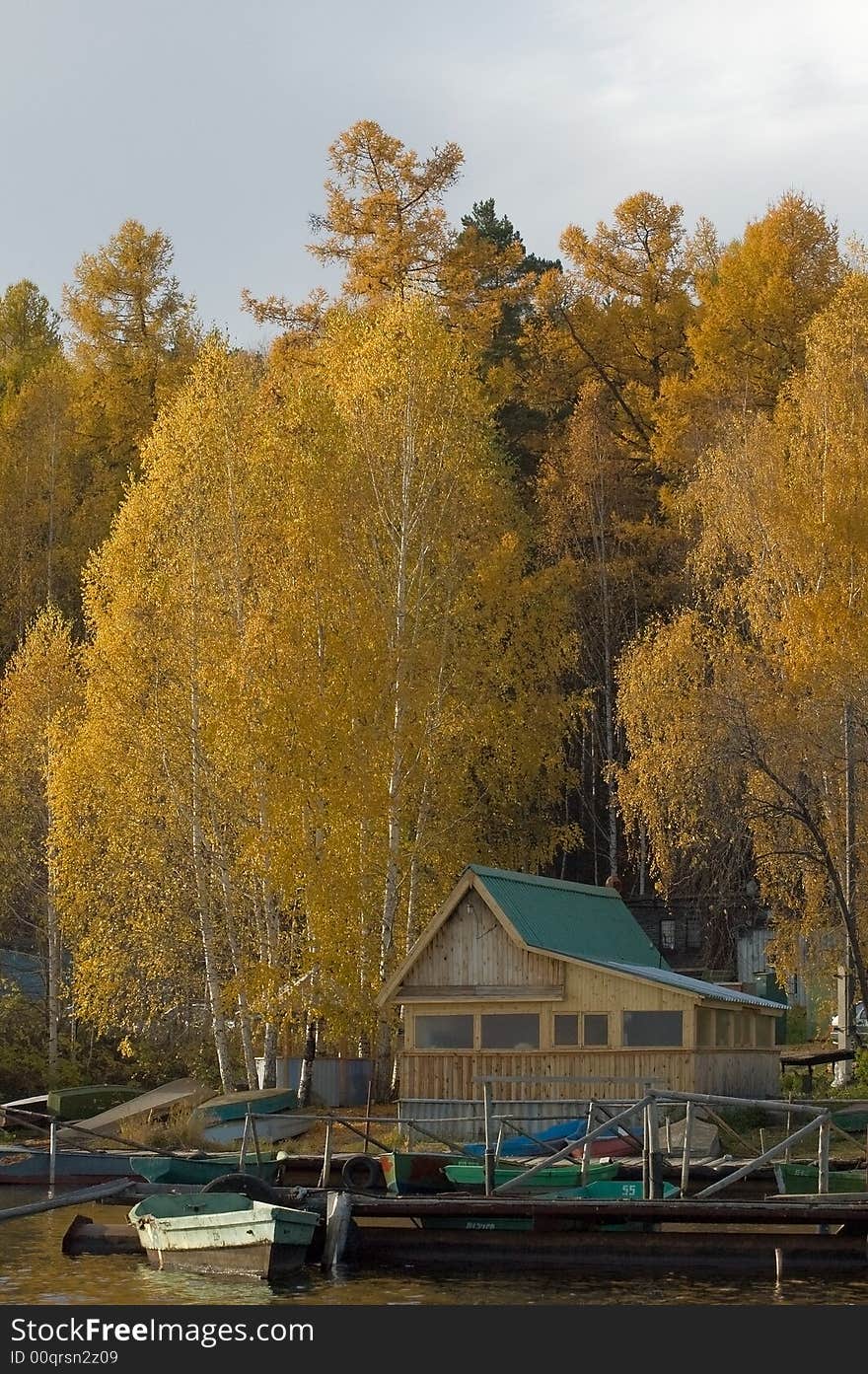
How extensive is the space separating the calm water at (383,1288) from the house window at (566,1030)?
9.84m

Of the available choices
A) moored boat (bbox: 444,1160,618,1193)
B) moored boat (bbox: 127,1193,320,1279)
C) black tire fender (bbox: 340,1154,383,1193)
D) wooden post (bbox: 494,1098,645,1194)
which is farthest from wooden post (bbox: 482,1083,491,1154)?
moored boat (bbox: 127,1193,320,1279)

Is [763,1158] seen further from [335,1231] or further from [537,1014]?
[537,1014]

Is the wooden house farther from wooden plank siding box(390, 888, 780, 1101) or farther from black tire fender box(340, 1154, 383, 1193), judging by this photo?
black tire fender box(340, 1154, 383, 1193)

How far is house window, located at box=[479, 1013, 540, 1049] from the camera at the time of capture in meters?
31.8

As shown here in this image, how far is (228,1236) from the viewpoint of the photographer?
21.9 m

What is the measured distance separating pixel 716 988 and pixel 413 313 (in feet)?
53.4

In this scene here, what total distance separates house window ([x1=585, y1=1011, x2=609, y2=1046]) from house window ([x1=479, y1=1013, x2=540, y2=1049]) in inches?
37.7

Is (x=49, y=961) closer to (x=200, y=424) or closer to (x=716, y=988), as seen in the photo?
(x=200, y=424)

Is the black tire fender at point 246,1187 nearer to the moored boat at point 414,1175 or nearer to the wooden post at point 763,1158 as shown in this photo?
the moored boat at point 414,1175

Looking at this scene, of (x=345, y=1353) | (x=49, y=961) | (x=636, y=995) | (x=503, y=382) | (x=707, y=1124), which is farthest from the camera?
(x=503, y=382)

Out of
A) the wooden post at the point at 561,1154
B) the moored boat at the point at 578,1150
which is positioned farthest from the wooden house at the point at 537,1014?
the wooden post at the point at 561,1154

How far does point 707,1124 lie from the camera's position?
2950cm

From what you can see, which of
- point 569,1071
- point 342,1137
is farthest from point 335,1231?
point 342,1137

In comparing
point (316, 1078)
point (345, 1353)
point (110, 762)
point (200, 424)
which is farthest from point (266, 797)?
point (345, 1353)
